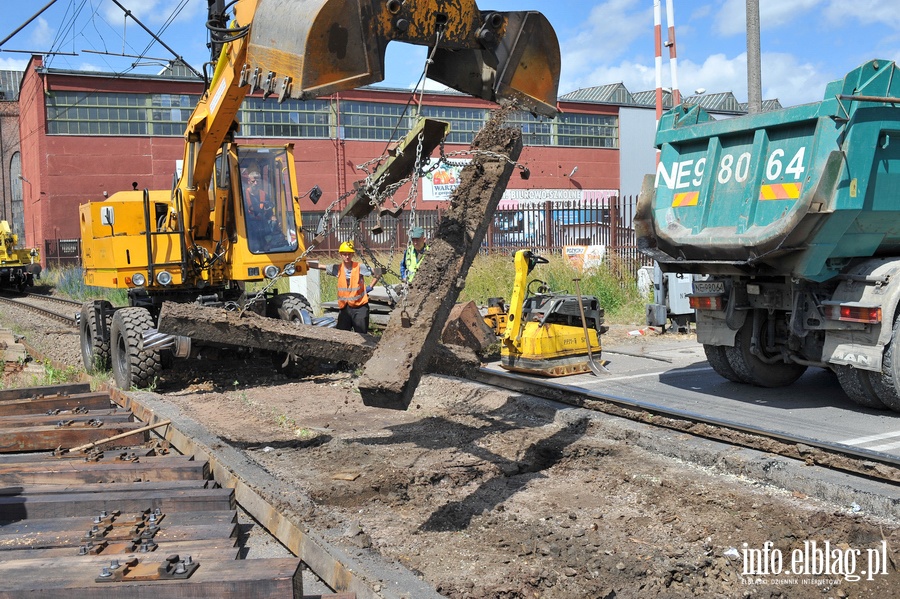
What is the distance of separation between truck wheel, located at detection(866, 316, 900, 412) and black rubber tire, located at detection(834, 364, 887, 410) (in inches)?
6.5

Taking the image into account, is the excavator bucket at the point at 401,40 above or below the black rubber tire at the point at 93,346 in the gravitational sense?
above

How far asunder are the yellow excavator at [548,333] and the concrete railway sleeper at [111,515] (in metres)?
4.26

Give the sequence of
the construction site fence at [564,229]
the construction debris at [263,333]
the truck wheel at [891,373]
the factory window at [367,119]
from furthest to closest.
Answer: the factory window at [367,119] < the construction site fence at [564,229] < the construction debris at [263,333] < the truck wheel at [891,373]

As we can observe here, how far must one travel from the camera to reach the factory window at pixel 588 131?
39438 mm

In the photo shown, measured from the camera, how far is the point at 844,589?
425cm

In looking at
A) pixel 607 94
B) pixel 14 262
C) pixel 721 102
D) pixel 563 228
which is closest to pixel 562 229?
pixel 563 228

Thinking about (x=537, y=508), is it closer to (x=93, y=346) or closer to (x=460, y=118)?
(x=93, y=346)

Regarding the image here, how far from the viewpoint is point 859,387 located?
7.75 m

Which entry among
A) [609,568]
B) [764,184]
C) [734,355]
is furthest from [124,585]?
[734,355]

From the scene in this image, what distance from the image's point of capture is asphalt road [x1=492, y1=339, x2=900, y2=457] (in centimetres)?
717

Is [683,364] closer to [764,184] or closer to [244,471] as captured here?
[764,184]

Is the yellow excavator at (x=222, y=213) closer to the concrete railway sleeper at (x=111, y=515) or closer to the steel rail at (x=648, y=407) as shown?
the concrete railway sleeper at (x=111, y=515)

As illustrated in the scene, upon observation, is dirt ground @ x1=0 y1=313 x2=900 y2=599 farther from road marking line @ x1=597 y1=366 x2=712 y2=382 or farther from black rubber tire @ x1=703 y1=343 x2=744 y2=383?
black rubber tire @ x1=703 y1=343 x2=744 y2=383

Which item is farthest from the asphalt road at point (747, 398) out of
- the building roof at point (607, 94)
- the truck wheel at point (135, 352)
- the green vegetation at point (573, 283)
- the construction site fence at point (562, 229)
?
the building roof at point (607, 94)
